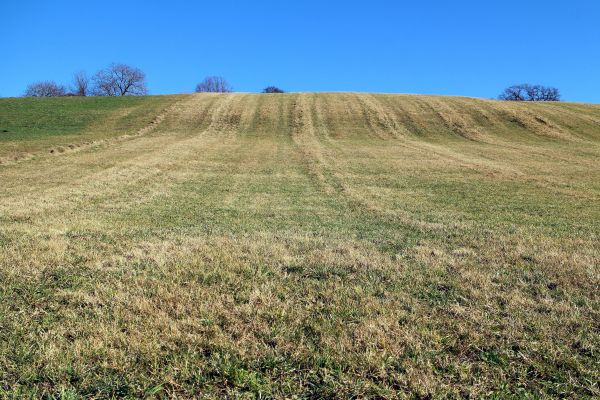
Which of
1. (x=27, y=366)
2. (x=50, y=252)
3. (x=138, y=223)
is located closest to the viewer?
(x=27, y=366)

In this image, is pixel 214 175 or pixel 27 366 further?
pixel 214 175

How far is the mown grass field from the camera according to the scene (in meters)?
4.06

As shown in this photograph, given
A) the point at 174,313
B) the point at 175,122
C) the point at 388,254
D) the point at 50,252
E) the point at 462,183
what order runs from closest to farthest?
the point at 174,313
the point at 50,252
the point at 388,254
the point at 462,183
the point at 175,122

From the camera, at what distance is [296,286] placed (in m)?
6.20

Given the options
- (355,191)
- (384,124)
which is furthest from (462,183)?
(384,124)

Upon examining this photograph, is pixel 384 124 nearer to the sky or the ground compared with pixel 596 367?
nearer to the sky

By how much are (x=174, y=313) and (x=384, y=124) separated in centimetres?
4257

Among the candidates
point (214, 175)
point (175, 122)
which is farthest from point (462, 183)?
point (175, 122)

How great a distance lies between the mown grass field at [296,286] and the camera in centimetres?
406

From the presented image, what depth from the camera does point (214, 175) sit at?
20.5 m

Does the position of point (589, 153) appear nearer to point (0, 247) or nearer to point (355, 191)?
point (355, 191)

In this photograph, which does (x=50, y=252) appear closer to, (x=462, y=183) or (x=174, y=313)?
(x=174, y=313)

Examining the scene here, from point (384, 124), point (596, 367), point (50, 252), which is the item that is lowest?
point (596, 367)

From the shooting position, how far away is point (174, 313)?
5262mm
